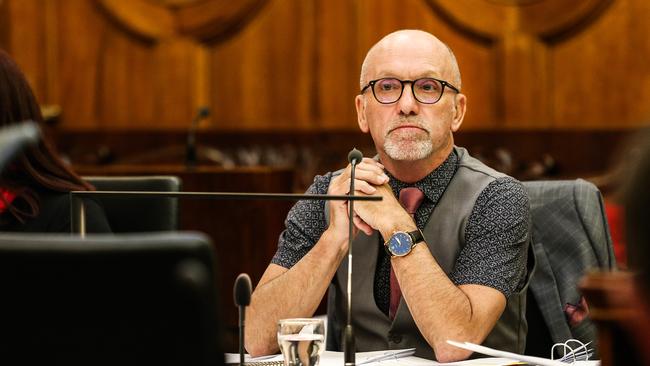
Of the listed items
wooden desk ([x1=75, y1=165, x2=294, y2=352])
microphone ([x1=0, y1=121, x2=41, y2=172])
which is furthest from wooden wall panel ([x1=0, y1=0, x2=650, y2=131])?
microphone ([x1=0, y1=121, x2=41, y2=172])

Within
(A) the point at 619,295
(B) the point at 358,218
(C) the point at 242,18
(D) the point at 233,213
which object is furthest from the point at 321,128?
(A) the point at 619,295

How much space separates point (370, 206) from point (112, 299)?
4.33 feet

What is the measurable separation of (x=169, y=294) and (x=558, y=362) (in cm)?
103

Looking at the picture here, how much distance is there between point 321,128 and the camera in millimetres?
6383

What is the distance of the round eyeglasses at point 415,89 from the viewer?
8.28 ft

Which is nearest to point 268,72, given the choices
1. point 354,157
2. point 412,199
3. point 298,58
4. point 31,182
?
point 298,58

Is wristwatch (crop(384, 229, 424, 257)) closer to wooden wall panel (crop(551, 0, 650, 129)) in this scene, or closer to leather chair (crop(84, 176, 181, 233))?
leather chair (crop(84, 176, 181, 233))

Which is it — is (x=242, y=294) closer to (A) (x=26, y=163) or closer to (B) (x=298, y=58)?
(A) (x=26, y=163)

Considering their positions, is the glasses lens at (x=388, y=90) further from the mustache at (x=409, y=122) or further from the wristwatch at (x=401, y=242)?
the wristwatch at (x=401, y=242)

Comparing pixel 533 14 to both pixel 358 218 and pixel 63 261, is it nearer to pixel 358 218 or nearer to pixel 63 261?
pixel 358 218

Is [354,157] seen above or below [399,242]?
above

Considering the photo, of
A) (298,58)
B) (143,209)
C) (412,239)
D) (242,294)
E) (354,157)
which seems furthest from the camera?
(298,58)

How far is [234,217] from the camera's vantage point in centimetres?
457

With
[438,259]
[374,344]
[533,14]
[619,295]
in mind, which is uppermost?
[533,14]
